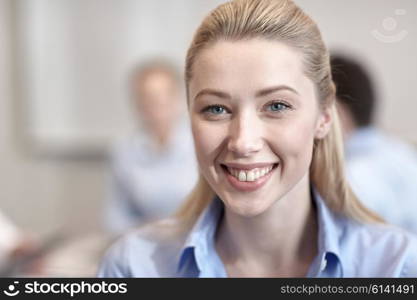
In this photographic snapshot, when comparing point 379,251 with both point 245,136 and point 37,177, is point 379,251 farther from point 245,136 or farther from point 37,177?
point 37,177

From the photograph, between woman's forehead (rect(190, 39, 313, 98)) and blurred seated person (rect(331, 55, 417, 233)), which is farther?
blurred seated person (rect(331, 55, 417, 233))

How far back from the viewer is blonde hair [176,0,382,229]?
19.9 inches

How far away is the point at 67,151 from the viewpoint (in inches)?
85.4

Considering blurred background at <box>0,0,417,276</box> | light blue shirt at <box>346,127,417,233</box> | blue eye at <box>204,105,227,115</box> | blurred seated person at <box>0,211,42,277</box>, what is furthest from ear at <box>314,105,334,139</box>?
blurred background at <box>0,0,417,276</box>

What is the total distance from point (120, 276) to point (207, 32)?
27 centimetres

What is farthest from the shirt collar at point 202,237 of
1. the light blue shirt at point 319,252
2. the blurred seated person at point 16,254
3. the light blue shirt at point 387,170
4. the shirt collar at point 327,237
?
the blurred seated person at point 16,254

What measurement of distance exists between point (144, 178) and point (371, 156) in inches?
29.2

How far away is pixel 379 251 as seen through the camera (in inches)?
22.5

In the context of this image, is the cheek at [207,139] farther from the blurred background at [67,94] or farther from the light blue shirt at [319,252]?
the blurred background at [67,94]

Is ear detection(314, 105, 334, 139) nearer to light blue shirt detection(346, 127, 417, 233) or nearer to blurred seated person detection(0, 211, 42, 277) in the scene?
light blue shirt detection(346, 127, 417, 233)

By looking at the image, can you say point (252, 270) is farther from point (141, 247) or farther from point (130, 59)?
point (130, 59)

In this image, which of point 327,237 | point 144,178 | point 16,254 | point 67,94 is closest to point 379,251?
point 327,237

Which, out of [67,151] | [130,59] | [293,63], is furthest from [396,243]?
[67,151]

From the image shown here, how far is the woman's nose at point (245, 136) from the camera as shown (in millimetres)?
495
